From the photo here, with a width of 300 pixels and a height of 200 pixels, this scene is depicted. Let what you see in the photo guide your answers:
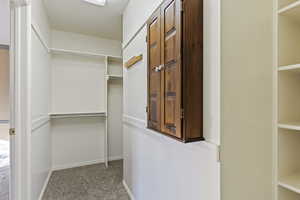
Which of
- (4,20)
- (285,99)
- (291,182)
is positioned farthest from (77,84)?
(291,182)

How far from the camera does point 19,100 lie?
153 centimetres

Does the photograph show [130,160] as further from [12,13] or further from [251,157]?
[12,13]

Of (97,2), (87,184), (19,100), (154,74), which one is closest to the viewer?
(154,74)

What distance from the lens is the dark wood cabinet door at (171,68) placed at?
36.5 inches

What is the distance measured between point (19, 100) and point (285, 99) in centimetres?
207

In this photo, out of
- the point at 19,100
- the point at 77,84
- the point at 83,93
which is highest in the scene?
the point at 77,84

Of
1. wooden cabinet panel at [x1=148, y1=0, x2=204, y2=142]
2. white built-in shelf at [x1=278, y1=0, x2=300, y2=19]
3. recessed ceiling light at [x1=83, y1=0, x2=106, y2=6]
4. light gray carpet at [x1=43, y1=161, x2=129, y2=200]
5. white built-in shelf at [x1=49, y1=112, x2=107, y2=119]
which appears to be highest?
recessed ceiling light at [x1=83, y1=0, x2=106, y2=6]

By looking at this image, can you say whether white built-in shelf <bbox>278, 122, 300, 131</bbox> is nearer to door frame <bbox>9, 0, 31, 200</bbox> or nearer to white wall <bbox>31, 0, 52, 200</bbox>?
door frame <bbox>9, 0, 31, 200</bbox>

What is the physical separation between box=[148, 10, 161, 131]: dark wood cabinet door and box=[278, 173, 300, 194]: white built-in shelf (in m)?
0.81

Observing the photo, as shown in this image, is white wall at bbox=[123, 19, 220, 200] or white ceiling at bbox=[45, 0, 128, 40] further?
white ceiling at bbox=[45, 0, 128, 40]

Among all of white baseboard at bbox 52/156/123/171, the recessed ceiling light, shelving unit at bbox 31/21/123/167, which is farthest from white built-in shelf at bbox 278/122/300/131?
white baseboard at bbox 52/156/123/171

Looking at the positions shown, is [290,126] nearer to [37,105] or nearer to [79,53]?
[37,105]

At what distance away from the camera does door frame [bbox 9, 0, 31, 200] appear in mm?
1508

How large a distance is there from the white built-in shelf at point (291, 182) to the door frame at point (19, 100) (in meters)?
1.98
